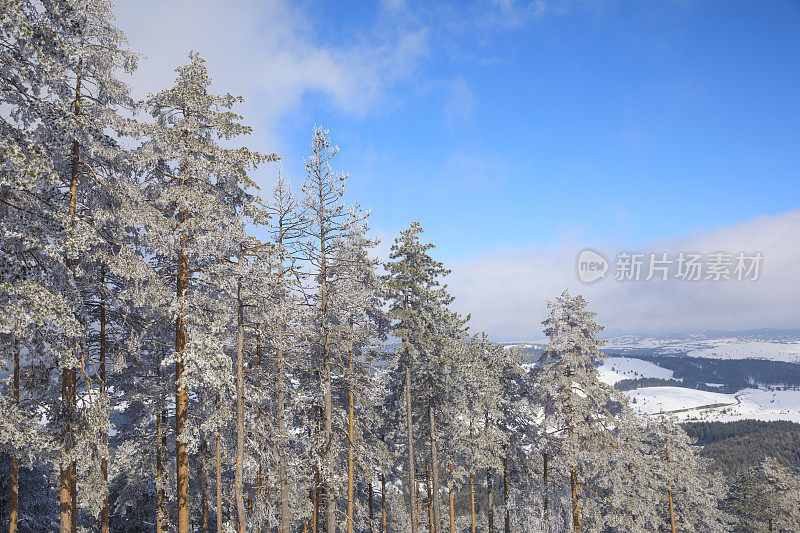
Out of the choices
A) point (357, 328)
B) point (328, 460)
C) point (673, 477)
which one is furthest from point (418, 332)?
point (673, 477)

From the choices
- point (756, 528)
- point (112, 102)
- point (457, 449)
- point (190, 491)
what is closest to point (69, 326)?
point (112, 102)

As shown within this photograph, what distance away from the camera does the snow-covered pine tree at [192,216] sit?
33.8 ft

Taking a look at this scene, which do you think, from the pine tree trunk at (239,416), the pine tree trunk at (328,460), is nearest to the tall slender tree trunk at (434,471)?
the pine tree trunk at (328,460)

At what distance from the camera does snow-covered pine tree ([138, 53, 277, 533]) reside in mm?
10289

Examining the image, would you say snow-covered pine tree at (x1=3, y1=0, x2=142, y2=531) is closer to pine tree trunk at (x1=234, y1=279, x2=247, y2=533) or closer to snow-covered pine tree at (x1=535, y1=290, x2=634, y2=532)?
pine tree trunk at (x1=234, y1=279, x2=247, y2=533)

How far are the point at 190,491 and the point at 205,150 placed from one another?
1892 cm

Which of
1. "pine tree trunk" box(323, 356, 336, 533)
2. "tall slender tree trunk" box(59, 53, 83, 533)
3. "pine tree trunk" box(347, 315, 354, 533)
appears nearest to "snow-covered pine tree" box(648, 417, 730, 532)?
"pine tree trunk" box(347, 315, 354, 533)

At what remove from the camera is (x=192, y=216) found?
451 inches

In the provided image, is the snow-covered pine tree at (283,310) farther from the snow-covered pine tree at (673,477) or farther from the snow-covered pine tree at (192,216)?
the snow-covered pine tree at (673,477)

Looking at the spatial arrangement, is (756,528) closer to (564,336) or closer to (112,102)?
(564,336)

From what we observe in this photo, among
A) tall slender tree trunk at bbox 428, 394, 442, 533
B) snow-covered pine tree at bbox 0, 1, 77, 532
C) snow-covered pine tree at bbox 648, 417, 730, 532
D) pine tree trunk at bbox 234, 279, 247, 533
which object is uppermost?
snow-covered pine tree at bbox 0, 1, 77, 532

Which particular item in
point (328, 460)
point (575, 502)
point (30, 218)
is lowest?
point (575, 502)

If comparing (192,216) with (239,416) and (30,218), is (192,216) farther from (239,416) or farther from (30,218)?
(239,416)

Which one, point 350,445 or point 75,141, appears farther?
point 350,445
